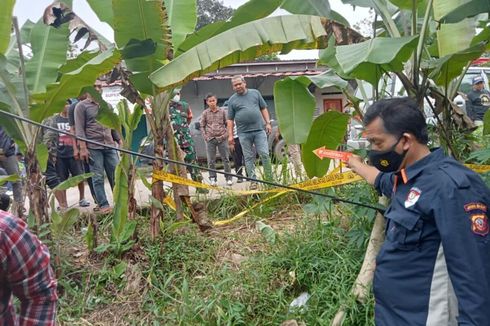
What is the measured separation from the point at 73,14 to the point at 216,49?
188cm

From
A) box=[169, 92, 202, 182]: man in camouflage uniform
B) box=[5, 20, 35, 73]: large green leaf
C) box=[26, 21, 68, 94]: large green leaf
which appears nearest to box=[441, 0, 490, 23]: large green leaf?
box=[26, 21, 68, 94]: large green leaf

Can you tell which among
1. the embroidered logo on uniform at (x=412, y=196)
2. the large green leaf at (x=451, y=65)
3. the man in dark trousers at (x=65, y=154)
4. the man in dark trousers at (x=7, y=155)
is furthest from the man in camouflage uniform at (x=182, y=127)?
the embroidered logo on uniform at (x=412, y=196)

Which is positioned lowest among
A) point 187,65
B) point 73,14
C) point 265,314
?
point 265,314

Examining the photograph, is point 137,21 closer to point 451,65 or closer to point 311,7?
point 311,7

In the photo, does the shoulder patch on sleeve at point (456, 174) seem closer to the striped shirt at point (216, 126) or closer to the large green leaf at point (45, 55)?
the large green leaf at point (45, 55)

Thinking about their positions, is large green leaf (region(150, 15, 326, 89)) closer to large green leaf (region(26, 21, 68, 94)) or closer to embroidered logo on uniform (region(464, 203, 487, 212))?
large green leaf (region(26, 21, 68, 94))

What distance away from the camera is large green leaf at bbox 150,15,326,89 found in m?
3.21

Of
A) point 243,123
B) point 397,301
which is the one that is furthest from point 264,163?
point 397,301

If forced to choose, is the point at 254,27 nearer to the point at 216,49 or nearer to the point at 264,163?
the point at 216,49

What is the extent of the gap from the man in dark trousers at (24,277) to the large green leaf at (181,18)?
9.47 feet

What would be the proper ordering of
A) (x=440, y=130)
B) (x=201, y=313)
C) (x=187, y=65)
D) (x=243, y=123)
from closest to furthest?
(x=187, y=65) < (x=201, y=313) < (x=440, y=130) < (x=243, y=123)

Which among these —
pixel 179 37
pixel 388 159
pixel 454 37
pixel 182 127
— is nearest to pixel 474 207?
pixel 388 159

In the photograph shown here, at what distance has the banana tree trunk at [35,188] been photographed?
13.4 ft

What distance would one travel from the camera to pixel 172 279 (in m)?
4.21
